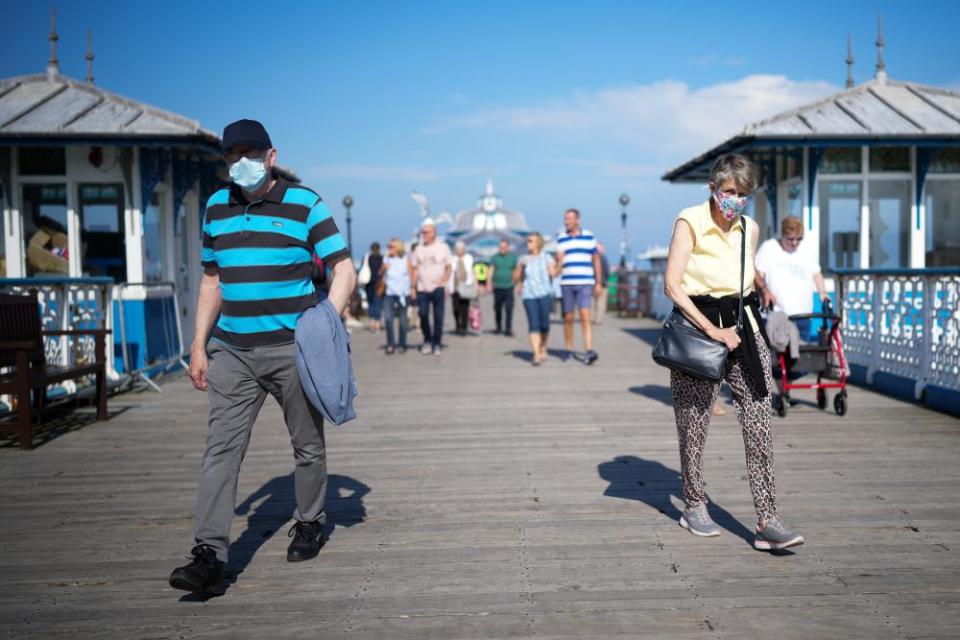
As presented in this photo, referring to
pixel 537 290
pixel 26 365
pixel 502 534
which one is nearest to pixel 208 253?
pixel 502 534

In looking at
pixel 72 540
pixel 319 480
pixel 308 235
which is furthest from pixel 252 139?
A: pixel 72 540

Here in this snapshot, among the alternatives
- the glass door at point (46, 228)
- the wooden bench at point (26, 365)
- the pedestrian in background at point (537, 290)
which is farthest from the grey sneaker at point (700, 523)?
the glass door at point (46, 228)

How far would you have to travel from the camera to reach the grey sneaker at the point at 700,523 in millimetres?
4852

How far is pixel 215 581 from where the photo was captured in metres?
4.02

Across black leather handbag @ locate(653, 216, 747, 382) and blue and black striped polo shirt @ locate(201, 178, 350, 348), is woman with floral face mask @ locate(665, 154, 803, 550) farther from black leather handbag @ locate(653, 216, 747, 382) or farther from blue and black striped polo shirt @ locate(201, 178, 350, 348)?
blue and black striped polo shirt @ locate(201, 178, 350, 348)

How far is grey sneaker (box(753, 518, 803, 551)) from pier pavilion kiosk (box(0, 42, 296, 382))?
9.44m

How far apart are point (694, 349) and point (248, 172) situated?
224cm

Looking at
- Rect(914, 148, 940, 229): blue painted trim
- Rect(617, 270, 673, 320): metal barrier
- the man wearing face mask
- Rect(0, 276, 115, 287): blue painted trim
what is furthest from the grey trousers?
Rect(617, 270, 673, 320): metal barrier

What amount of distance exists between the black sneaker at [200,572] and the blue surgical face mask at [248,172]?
1576mm

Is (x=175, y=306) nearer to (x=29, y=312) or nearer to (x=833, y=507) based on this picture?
(x=29, y=312)

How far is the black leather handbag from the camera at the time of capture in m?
4.62

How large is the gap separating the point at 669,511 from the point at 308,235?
8.36 ft

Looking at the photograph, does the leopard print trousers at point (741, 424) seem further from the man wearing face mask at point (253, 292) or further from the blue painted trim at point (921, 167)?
the blue painted trim at point (921, 167)

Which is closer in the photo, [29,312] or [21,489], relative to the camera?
[21,489]
